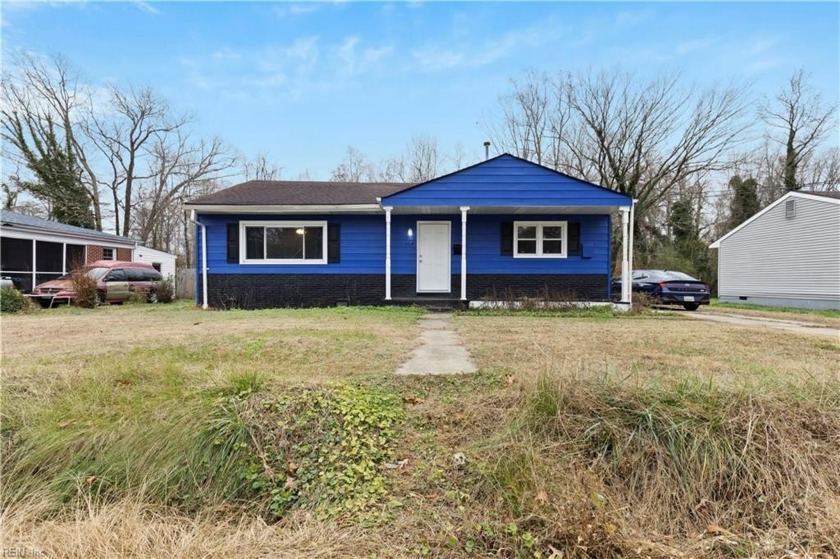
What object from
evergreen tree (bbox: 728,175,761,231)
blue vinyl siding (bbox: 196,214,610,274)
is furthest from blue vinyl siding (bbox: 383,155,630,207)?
evergreen tree (bbox: 728,175,761,231)

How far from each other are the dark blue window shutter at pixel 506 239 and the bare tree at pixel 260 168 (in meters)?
23.9

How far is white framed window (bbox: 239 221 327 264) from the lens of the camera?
457 inches

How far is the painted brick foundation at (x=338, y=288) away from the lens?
11.4m

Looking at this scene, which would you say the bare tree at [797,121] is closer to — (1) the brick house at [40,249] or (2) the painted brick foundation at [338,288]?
(2) the painted brick foundation at [338,288]

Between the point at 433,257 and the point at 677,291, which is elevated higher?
the point at 433,257

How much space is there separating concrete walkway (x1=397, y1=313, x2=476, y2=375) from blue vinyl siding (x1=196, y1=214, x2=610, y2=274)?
4.76m

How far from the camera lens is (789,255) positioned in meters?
15.4

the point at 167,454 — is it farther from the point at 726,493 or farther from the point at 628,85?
the point at 628,85

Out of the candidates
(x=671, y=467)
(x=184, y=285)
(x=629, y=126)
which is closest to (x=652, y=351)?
(x=671, y=467)

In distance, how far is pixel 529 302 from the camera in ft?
33.3

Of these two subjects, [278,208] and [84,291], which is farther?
[84,291]

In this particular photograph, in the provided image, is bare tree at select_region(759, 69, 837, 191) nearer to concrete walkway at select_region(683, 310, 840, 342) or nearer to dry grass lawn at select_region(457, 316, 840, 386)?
concrete walkway at select_region(683, 310, 840, 342)

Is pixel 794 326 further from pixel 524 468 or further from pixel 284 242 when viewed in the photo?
pixel 284 242

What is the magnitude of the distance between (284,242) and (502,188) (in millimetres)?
6327
